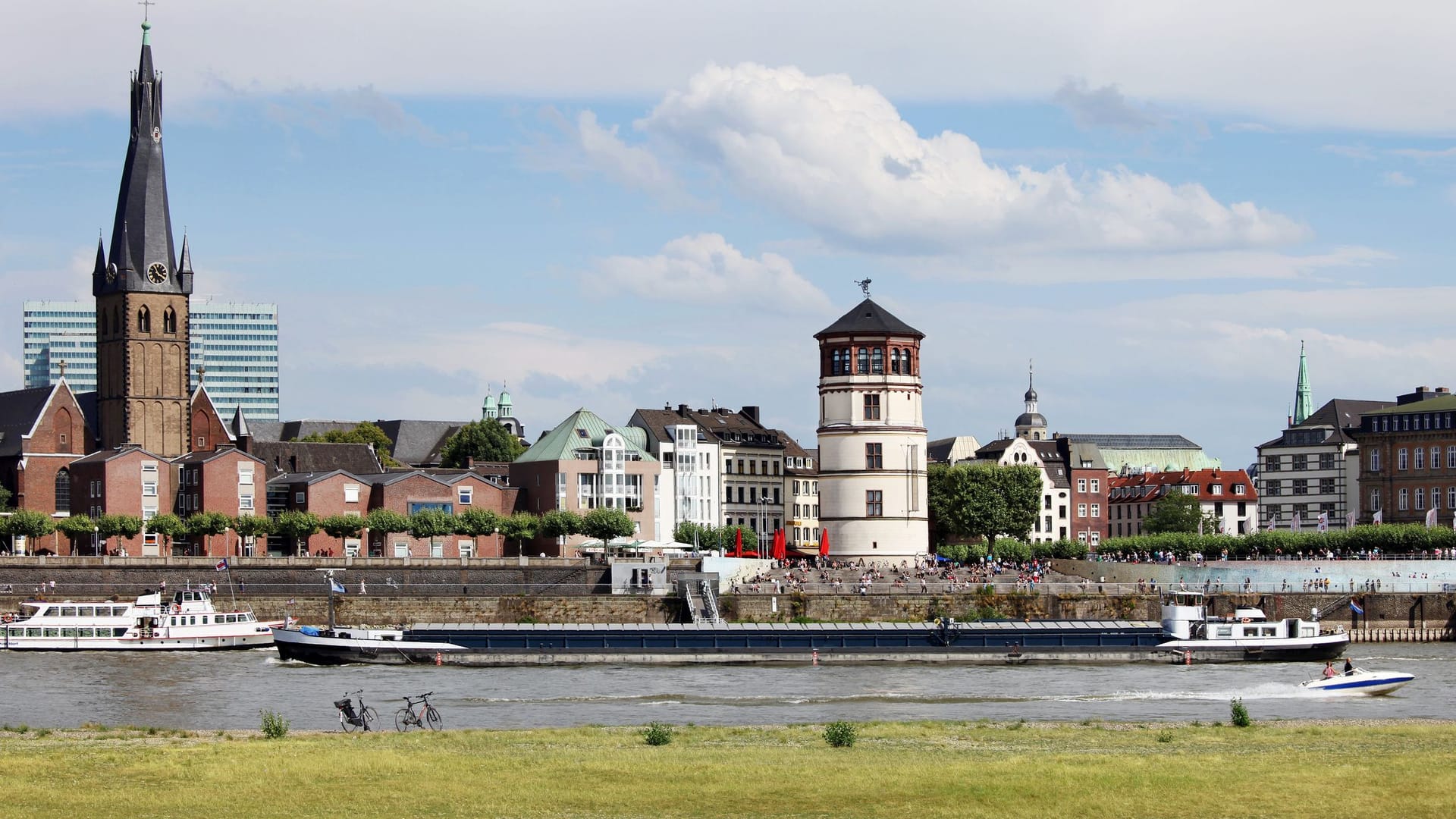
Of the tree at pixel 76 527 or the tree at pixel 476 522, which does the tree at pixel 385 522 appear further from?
the tree at pixel 76 527

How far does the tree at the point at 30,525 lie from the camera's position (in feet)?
394

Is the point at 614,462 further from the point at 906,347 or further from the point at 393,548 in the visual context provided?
the point at 906,347

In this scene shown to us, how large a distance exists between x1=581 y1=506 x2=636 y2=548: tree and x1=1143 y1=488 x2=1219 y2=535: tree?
179ft

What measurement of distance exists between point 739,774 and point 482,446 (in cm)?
13061

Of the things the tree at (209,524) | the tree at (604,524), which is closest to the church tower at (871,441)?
the tree at (604,524)

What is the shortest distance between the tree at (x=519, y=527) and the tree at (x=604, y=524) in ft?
10.2

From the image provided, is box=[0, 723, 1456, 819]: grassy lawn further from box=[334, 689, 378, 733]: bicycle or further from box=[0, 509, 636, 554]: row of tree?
box=[0, 509, 636, 554]: row of tree

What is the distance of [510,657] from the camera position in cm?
8444

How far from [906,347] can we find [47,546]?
179ft

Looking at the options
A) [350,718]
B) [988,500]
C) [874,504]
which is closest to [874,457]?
[874,504]

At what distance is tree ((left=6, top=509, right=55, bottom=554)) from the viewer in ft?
394

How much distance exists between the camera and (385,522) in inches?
4887

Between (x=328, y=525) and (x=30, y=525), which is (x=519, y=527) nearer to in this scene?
(x=328, y=525)

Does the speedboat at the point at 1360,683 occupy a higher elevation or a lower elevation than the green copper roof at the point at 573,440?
lower
